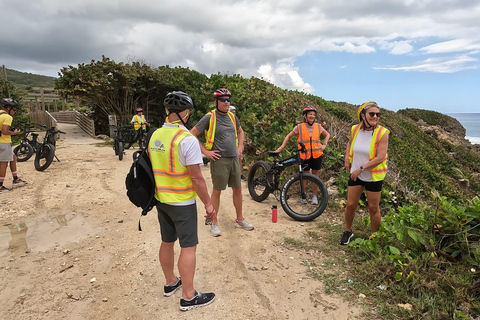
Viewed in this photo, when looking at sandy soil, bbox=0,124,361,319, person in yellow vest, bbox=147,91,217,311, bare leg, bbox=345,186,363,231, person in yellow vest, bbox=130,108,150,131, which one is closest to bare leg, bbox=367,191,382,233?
bare leg, bbox=345,186,363,231

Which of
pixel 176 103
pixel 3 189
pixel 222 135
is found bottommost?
pixel 3 189

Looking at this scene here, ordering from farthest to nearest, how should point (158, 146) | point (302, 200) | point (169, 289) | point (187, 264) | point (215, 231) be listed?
point (302, 200)
point (215, 231)
point (169, 289)
point (187, 264)
point (158, 146)

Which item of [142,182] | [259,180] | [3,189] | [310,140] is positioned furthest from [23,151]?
[142,182]

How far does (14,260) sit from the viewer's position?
3848 mm

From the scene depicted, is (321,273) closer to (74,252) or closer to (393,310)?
(393,310)

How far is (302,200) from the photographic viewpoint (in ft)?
18.8

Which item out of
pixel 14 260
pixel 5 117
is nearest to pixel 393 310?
pixel 14 260

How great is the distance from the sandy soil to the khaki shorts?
30.6 inches

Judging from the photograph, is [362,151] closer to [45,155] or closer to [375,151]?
[375,151]

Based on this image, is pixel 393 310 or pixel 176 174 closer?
pixel 176 174

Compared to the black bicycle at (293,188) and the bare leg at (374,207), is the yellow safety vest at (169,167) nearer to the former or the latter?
the bare leg at (374,207)

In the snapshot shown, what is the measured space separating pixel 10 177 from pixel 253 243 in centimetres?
712

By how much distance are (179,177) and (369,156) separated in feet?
7.52

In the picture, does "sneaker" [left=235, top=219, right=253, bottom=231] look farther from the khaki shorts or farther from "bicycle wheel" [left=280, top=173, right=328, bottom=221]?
"bicycle wheel" [left=280, top=173, right=328, bottom=221]
